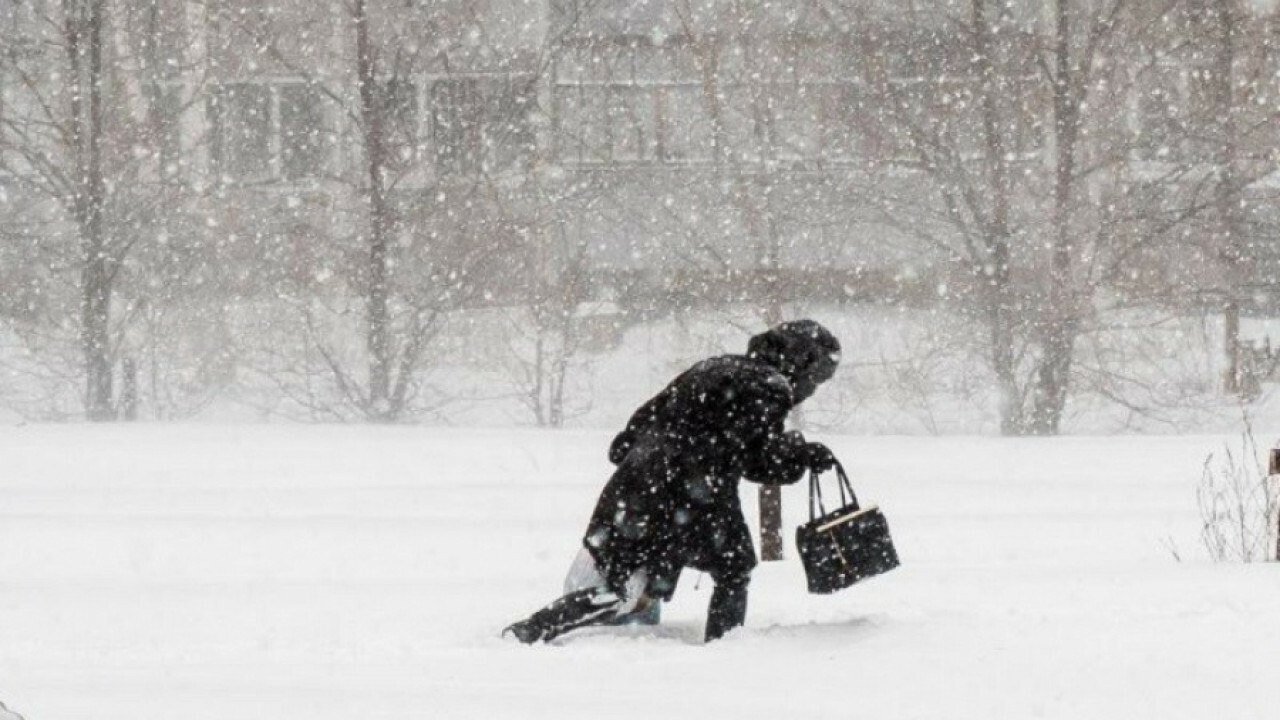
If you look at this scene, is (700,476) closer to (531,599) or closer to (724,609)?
(724,609)

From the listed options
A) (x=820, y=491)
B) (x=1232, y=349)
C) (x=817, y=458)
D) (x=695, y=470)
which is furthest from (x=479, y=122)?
(x=817, y=458)

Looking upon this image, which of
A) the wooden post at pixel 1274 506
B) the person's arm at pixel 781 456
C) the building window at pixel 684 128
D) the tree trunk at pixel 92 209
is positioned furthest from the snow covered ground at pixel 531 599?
the building window at pixel 684 128

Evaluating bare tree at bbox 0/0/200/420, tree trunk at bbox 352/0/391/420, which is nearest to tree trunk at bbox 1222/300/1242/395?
tree trunk at bbox 352/0/391/420

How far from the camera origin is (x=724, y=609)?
670 cm

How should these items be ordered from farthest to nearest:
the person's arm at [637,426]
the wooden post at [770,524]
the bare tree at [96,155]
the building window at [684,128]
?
the building window at [684,128]
the bare tree at [96,155]
the wooden post at [770,524]
the person's arm at [637,426]

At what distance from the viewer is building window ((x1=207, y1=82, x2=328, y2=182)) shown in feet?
72.7

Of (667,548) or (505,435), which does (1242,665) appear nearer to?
→ (667,548)

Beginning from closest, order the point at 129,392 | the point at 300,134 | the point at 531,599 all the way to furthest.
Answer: the point at 531,599
the point at 129,392
the point at 300,134

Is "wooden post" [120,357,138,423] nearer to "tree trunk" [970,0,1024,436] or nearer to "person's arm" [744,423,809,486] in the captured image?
"tree trunk" [970,0,1024,436]

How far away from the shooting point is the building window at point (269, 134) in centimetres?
2216

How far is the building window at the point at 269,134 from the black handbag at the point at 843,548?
16.5 metres

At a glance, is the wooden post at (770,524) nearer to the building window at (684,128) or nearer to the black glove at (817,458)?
the black glove at (817,458)

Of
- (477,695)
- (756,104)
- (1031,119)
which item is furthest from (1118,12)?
(477,695)

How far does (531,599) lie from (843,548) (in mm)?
2245
